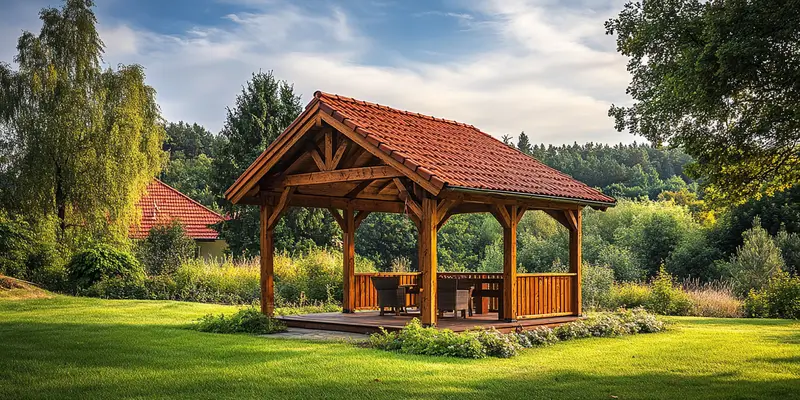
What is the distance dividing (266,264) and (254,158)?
16.2 metres

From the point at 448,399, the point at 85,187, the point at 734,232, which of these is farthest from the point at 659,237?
the point at 448,399

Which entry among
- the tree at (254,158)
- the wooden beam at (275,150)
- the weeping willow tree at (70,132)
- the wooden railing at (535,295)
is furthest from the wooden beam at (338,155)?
the tree at (254,158)

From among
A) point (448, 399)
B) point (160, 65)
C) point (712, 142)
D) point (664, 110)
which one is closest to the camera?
point (448, 399)

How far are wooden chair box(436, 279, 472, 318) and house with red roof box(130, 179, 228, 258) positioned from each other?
20586 millimetres

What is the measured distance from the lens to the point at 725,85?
10.5 m

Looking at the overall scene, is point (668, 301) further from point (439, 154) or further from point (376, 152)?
point (376, 152)

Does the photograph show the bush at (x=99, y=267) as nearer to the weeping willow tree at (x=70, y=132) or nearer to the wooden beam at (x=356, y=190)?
the weeping willow tree at (x=70, y=132)

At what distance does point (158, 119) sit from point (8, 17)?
6.38 metres

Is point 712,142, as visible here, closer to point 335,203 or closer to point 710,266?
point 335,203

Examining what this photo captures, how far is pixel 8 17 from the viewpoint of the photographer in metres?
28.8

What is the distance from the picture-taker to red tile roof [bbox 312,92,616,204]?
13.1 meters

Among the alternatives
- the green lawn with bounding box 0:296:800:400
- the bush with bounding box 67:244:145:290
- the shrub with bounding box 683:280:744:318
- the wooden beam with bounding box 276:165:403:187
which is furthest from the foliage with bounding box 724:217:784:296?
the bush with bounding box 67:244:145:290

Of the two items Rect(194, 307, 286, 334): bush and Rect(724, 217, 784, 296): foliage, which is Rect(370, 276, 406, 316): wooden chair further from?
Rect(724, 217, 784, 296): foliage

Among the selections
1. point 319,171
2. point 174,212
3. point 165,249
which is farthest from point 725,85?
point 174,212
